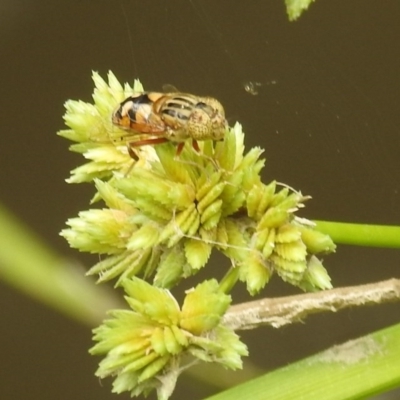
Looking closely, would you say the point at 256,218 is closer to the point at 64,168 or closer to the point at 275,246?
the point at 275,246

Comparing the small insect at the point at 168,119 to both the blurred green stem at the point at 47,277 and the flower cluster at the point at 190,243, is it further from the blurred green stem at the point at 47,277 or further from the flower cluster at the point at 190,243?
the blurred green stem at the point at 47,277

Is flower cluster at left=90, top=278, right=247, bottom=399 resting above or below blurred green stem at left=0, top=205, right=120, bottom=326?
below

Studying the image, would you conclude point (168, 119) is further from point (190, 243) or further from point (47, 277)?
point (47, 277)

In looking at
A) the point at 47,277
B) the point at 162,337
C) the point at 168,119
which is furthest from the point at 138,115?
the point at 47,277

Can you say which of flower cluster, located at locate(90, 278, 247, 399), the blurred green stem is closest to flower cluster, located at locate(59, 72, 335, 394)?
flower cluster, located at locate(90, 278, 247, 399)

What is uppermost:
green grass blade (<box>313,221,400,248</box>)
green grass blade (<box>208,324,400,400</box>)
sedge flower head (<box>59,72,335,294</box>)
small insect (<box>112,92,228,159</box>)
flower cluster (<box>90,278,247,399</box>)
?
small insect (<box>112,92,228,159</box>)

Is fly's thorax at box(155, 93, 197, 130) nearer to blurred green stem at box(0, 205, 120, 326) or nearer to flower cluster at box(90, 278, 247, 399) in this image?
flower cluster at box(90, 278, 247, 399)
